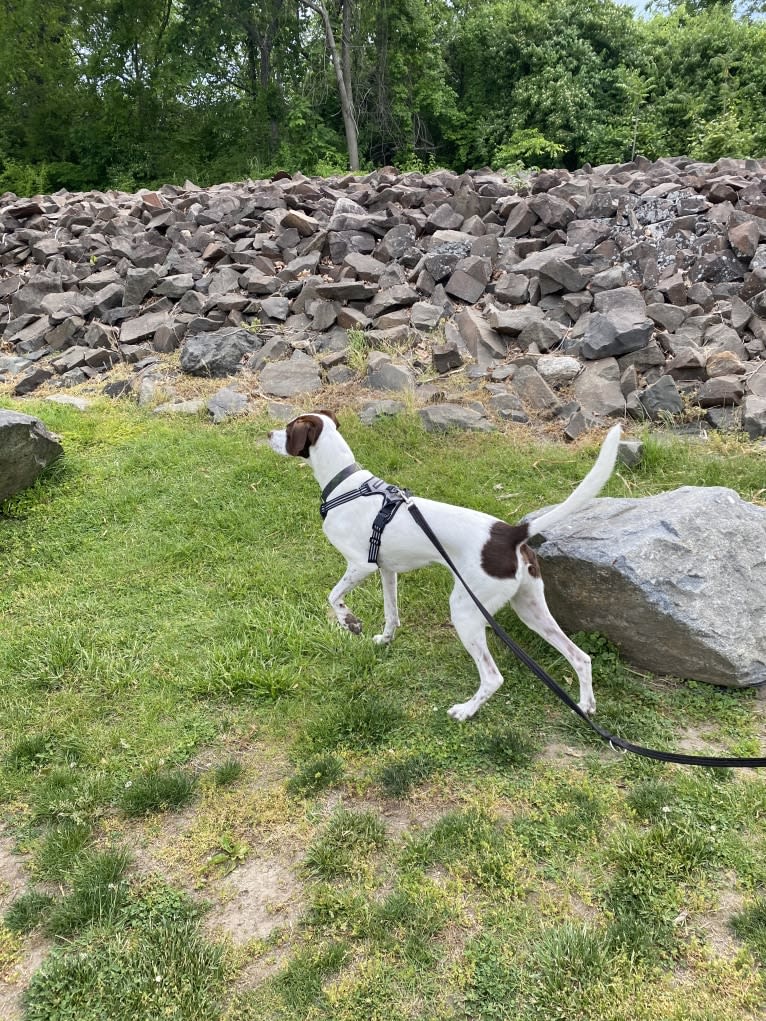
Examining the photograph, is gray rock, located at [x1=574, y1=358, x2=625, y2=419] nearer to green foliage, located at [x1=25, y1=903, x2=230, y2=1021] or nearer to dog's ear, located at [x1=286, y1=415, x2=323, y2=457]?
dog's ear, located at [x1=286, y1=415, x2=323, y2=457]

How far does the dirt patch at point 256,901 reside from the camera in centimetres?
272

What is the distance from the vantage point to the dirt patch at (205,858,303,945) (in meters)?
2.72

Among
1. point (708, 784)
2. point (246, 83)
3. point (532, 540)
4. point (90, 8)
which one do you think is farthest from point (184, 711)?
point (90, 8)

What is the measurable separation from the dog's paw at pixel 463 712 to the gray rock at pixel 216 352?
257 inches

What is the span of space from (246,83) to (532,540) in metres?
30.6

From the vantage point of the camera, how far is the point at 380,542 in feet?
12.5

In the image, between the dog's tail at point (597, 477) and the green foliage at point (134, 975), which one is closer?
the green foliage at point (134, 975)

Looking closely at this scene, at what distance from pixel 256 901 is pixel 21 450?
16.7ft

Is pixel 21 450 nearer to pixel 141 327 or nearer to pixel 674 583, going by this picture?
pixel 141 327

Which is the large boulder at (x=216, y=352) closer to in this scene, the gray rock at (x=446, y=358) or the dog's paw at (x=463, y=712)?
the gray rock at (x=446, y=358)

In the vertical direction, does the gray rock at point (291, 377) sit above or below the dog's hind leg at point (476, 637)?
above

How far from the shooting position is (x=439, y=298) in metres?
9.38

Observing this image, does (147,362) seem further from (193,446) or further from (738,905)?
(738,905)

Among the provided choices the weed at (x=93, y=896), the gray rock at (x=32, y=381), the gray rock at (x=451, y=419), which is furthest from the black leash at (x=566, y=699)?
the gray rock at (x=32, y=381)
